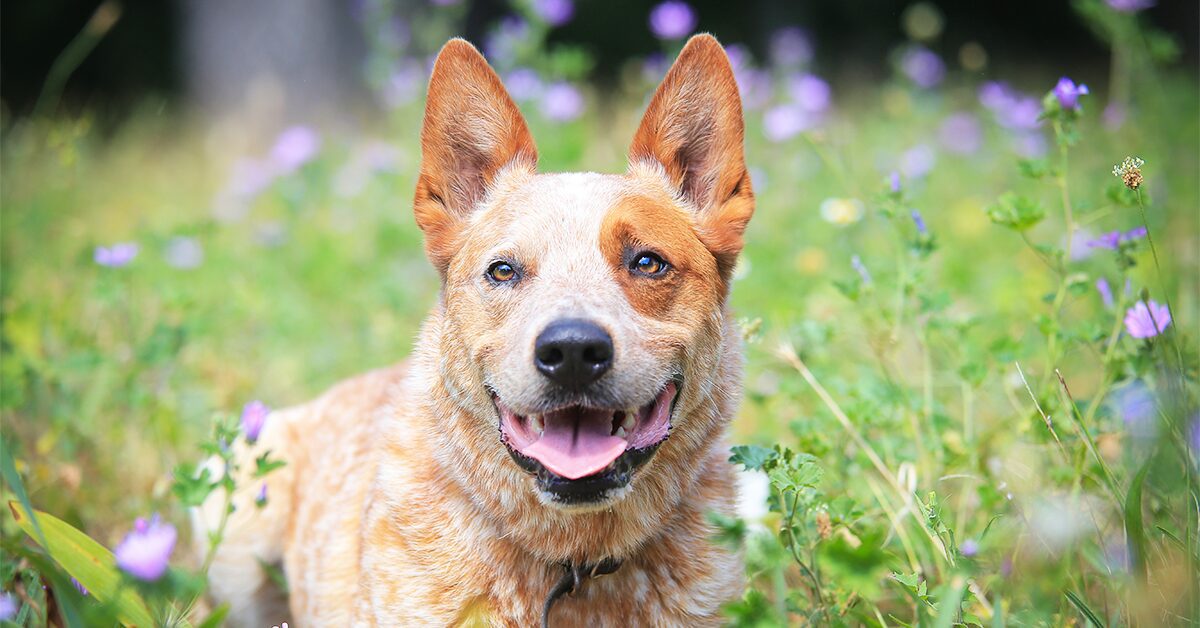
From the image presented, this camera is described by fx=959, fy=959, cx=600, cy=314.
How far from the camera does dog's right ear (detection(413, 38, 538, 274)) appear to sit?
2814 millimetres

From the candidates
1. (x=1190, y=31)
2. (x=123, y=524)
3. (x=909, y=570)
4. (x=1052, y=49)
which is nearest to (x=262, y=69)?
(x=123, y=524)

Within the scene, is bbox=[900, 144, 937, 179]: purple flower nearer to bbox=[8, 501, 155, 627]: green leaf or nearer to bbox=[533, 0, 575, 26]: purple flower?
bbox=[533, 0, 575, 26]: purple flower

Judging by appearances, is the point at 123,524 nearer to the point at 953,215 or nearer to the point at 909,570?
the point at 909,570

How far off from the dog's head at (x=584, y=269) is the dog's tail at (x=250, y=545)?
4.01ft

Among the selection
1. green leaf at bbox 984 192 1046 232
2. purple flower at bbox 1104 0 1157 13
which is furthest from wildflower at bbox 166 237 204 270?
purple flower at bbox 1104 0 1157 13

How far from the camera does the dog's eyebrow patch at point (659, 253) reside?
101 inches

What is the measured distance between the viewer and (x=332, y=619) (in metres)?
2.93

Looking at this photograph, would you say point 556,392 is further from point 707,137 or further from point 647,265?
point 707,137

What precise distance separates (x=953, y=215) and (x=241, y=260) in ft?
16.0

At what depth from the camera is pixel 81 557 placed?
86.6 inches

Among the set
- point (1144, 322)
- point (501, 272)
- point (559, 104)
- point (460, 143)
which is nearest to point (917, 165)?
point (559, 104)

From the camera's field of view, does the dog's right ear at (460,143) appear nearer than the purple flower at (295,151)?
Yes

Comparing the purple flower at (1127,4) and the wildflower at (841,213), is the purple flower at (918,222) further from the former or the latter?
the purple flower at (1127,4)

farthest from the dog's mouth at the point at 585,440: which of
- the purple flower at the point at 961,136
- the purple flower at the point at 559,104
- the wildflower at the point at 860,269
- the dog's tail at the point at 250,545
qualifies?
the purple flower at the point at 961,136
